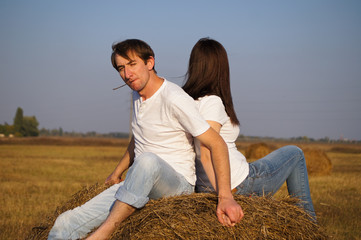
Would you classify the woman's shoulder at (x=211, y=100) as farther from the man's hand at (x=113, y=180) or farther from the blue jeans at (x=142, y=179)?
the man's hand at (x=113, y=180)

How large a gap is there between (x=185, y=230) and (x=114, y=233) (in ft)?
1.90

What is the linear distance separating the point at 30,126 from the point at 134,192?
104770mm

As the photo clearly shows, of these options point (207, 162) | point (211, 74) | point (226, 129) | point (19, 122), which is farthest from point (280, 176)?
point (19, 122)

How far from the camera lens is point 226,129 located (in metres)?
3.78

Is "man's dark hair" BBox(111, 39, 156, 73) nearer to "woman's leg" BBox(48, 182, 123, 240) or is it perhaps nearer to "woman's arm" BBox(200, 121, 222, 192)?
"woman's arm" BBox(200, 121, 222, 192)

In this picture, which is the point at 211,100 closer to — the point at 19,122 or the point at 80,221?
the point at 80,221

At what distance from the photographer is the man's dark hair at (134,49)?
352 centimetres

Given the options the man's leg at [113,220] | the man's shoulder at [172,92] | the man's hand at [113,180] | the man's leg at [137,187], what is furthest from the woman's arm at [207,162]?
the man's hand at [113,180]

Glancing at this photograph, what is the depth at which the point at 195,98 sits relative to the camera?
3.74 meters

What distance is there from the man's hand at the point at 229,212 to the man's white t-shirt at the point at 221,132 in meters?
0.51

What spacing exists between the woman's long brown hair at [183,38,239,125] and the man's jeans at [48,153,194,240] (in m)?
0.78

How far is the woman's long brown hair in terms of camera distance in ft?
12.4

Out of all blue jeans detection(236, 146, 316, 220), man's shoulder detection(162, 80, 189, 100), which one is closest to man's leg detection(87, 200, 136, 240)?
man's shoulder detection(162, 80, 189, 100)

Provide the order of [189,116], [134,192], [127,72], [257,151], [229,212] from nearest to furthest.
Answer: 1. [229,212]
2. [134,192]
3. [189,116]
4. [127,72]
5. [257,151]
